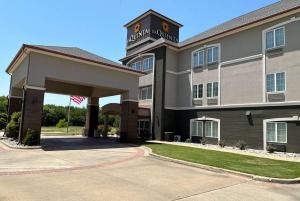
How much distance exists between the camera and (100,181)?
9859 millimetres

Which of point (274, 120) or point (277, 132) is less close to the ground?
point (274, 120)

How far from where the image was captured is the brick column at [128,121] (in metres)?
25.8

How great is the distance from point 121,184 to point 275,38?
19.2 metres

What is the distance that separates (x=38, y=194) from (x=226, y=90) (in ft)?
69.8

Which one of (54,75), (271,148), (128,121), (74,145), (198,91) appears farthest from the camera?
(198,91)

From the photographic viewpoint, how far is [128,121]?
25766 millimetres

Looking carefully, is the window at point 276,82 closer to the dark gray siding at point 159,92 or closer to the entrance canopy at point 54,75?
the dark gray siding at point 159,92

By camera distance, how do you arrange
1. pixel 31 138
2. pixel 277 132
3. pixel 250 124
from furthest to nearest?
pixel 250 124 → pixel 277 132 → pixel 31 138

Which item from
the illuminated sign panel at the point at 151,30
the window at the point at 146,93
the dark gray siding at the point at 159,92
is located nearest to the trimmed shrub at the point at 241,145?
the dark gray siding at the point at 159,92

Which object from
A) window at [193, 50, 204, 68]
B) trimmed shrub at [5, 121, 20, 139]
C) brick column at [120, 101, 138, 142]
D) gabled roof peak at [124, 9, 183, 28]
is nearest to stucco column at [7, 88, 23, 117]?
trimmed shrub at [5, 121, 20, 139]

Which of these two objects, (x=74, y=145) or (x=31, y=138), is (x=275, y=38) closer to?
(x=74, y=145)

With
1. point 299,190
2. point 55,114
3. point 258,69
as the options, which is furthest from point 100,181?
point 55,114

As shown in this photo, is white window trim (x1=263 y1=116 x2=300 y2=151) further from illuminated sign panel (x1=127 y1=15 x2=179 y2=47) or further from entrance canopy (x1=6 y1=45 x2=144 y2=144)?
illuminated sign panel (x1=127 y1=15 x2=179 y2=47)

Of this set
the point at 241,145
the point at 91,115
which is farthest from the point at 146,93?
the point at 241,145
